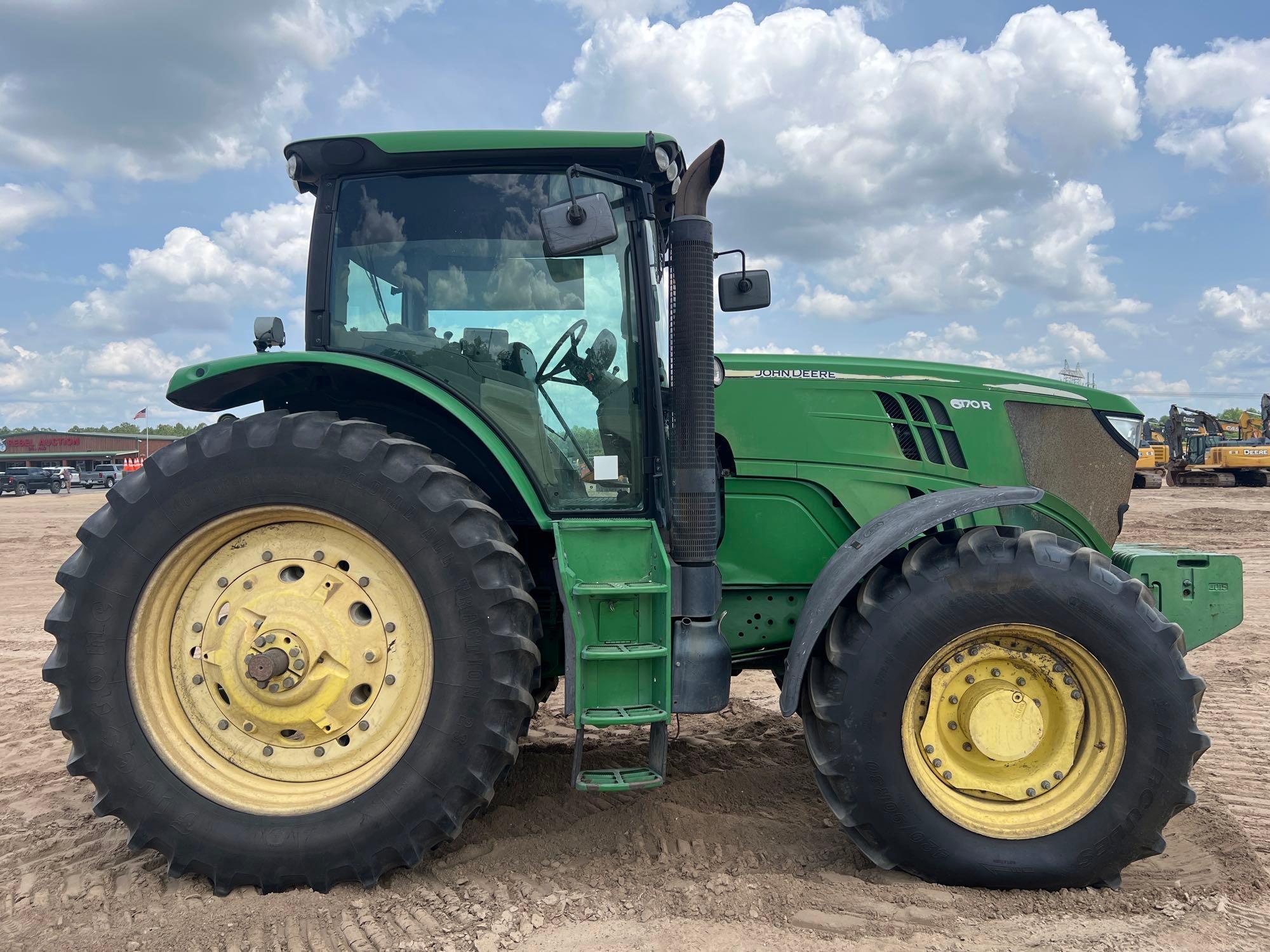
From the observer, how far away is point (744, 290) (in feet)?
11.0

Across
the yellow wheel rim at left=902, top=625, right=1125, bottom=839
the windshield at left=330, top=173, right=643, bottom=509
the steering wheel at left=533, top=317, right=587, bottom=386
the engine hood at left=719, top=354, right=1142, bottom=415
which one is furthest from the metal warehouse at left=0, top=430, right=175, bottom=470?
the yellow wheel rim at left=902, top=625, right=1125, bottom=839

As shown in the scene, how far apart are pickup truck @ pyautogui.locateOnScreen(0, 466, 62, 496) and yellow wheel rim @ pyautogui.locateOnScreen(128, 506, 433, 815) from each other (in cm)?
3491

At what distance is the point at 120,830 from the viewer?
3072mm

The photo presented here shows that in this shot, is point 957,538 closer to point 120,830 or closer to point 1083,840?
point 1083,840

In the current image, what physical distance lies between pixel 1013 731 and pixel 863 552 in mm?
762

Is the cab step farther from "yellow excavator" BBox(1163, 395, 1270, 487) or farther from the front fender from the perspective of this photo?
"yellow excavator" BBox(1163, 395, 1270, 487)

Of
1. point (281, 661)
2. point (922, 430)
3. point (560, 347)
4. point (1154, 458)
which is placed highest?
point (560, 347)

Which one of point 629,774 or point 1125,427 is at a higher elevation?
point 1125,427

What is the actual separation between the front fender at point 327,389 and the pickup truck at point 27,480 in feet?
114

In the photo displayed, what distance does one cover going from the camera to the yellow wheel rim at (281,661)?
266 centimetres

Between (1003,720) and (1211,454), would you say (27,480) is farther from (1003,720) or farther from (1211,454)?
(1211,454)

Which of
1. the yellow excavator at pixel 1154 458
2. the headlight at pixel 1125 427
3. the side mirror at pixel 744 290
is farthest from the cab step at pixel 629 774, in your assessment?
the yellow excavator at pixel 1154 458

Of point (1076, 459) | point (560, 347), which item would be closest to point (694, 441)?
point (560, 347)

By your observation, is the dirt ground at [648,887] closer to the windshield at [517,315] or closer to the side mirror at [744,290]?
the windshield at [517,315]
